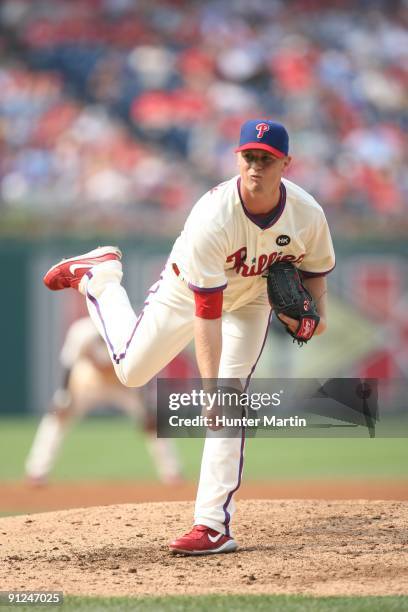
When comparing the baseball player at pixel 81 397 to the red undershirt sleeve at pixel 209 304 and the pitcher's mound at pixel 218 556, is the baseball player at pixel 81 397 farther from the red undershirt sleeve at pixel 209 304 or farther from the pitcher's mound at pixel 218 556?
the red undershirt sleeve at pixel 209 304

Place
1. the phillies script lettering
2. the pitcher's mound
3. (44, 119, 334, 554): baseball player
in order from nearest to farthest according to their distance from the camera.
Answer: the pitcher's mound < (44, 119, 334, 554): baseball player < the phillies script lettering

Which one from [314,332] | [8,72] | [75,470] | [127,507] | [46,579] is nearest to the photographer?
[46,579]

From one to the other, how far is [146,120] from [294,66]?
7.95 ft

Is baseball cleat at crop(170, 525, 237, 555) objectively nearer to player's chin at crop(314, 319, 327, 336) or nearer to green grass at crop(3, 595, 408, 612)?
green grass at crop(3, 595, 408, 612)

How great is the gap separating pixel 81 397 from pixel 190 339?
4524mm

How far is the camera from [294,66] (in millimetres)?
15586

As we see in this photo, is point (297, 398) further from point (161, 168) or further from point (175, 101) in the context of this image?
point (175, 101)

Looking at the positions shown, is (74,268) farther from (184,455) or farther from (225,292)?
(184,455)

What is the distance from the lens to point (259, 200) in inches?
165

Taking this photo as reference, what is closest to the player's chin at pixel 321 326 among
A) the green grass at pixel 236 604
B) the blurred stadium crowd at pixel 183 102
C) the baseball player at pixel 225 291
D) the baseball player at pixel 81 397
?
the baseball player at pixel 225 291

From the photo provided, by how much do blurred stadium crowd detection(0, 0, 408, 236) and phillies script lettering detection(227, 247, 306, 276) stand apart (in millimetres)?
8312

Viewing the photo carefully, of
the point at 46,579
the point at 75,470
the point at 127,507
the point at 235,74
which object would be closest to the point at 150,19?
the point at 235,74

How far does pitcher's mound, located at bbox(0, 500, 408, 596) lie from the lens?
13.3 ft
